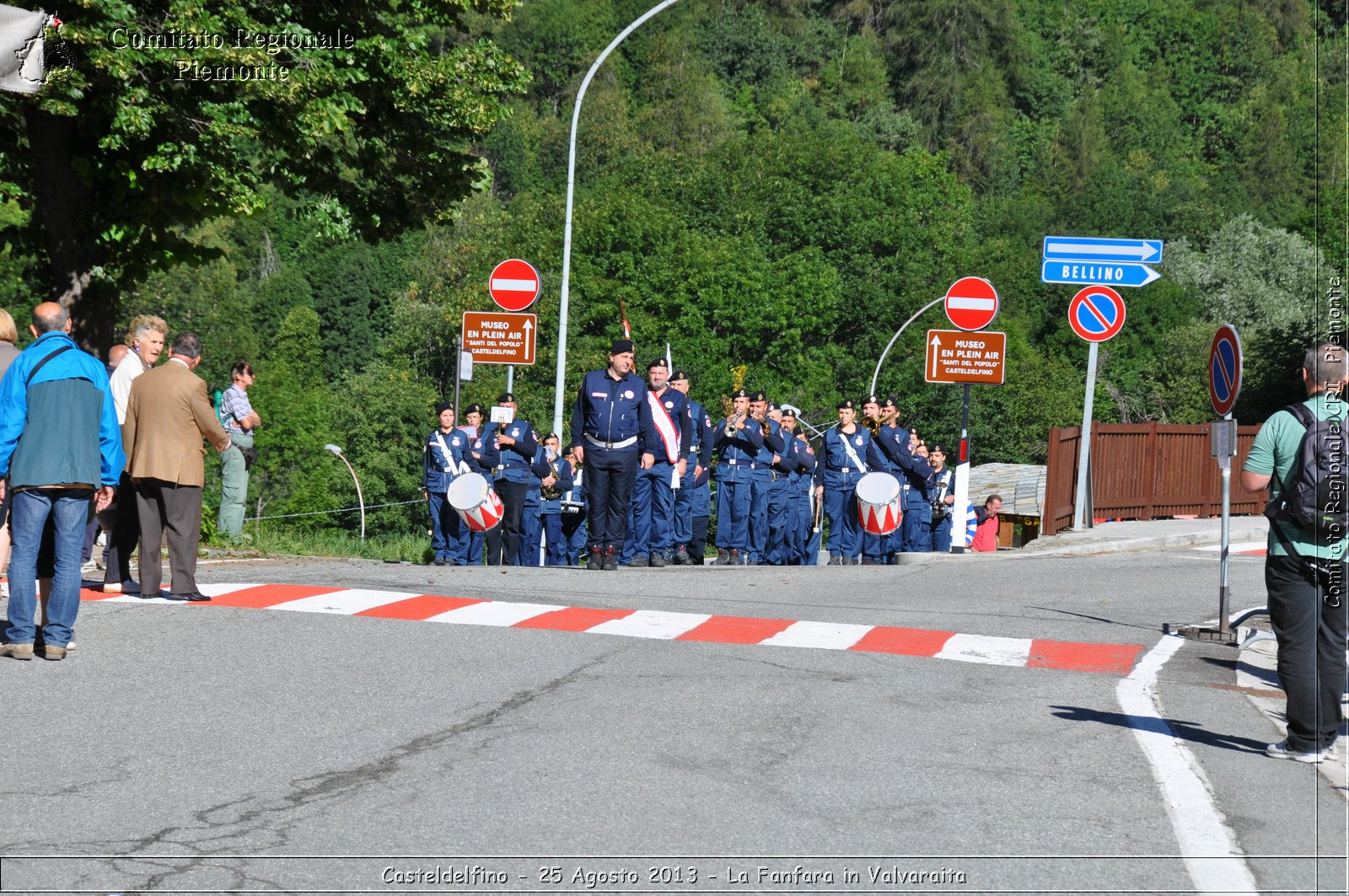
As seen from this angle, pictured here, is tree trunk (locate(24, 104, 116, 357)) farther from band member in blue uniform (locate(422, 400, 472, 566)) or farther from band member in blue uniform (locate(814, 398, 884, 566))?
band member in blue uniform (locate(814, 398, 884, 566))

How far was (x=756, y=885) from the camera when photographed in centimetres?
502

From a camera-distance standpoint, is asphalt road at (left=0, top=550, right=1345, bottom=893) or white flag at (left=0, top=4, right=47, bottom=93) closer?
asphalt road at (left=0, top=550, right=1345, bottom=893)

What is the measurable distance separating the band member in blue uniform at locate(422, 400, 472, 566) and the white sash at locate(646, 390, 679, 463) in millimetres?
4221

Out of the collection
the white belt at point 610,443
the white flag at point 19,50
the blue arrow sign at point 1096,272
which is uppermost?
the blue arrow sign at point 1096,272

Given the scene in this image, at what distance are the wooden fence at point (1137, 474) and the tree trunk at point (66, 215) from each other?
1173 cm

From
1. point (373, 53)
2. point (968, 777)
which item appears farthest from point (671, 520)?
point (968, 777)

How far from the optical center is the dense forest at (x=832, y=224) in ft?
208

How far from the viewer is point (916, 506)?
20828mm

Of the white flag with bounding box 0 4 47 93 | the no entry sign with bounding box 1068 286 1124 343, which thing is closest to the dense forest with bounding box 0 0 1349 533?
the no entry sign with bounding box 1068 286 1124 343

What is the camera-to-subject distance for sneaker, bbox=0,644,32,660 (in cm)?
871

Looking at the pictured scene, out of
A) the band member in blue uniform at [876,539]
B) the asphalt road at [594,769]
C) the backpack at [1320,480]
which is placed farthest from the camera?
the band member in blue uniform at [876,539]

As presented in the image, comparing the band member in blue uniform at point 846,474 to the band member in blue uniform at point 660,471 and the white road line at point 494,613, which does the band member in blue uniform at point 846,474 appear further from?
the white road line at point 494,613

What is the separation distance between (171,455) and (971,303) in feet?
42.1

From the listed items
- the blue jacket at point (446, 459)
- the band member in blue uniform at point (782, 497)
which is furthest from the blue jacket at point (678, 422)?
the blue jacket at point (446, 459)
